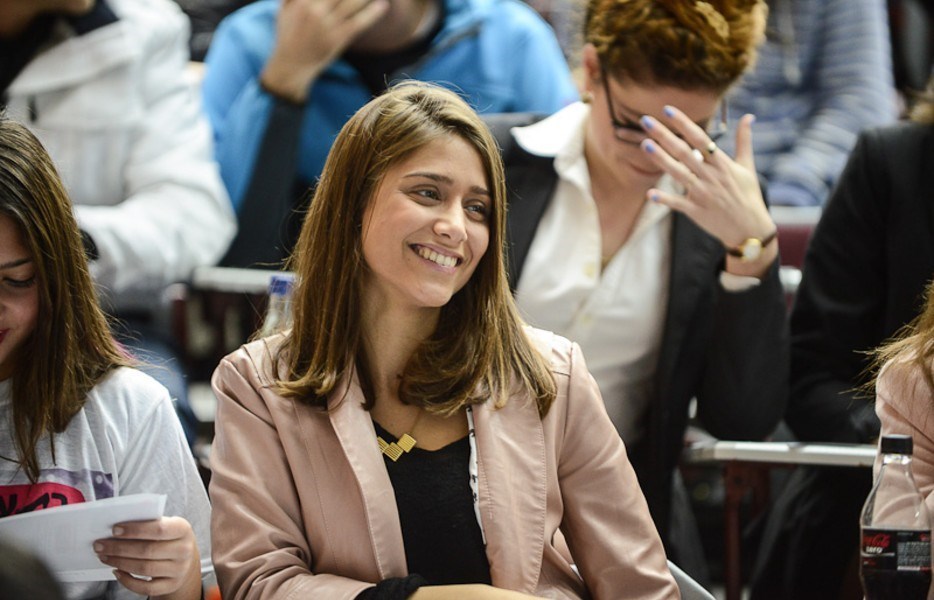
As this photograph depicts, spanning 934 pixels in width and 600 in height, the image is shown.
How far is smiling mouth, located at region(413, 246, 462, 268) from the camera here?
2.37 m

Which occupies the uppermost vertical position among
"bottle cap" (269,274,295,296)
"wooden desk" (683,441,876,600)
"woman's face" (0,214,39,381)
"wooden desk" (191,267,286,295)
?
"woman's face" (0,214,39,381)

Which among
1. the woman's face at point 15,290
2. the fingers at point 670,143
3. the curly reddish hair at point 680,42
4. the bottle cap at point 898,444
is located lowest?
the bottle cap at point 898,444

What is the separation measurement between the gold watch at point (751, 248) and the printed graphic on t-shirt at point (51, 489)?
141cm

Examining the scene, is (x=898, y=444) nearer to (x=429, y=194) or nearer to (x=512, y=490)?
(x=512, y=490)

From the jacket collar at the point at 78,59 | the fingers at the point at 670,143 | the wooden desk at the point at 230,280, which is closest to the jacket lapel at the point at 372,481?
the fingers at the point at 670,143

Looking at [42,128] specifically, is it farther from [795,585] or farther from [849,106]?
[849,106]

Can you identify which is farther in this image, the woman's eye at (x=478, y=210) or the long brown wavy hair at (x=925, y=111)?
the long brown wavy hair at (x=925, y=111)

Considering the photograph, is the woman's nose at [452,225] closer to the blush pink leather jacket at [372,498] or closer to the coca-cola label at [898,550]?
the blush pink leather jacket at [372,498]

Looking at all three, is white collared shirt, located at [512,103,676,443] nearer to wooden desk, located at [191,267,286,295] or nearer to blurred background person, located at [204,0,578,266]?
blurred background person, located at [204,0,578,266]

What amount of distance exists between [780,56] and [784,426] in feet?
4.98

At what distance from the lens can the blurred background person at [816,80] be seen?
4523mm

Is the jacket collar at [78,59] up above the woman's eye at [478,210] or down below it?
above

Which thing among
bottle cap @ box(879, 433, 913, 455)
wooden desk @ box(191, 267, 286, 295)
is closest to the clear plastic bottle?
wooden desk @ box(191, 267, 286, 295)

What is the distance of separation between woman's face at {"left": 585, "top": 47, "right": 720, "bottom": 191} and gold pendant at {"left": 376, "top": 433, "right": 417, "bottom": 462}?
101cm
